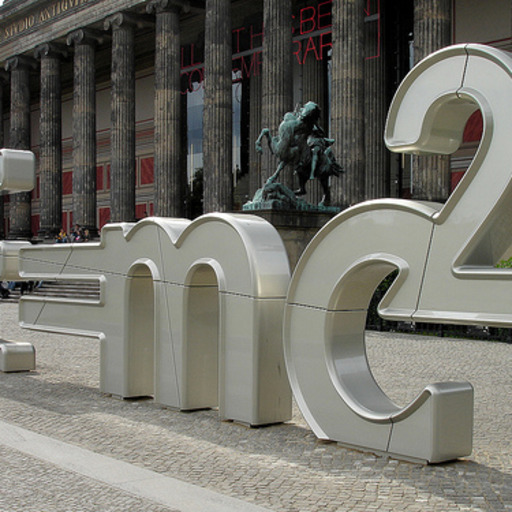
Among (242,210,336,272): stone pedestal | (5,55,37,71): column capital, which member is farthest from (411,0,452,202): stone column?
(5,55,37,71): column capital

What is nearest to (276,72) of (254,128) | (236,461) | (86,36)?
(254,128)

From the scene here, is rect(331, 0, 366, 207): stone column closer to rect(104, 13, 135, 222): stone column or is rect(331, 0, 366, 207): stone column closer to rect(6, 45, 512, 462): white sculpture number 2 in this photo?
rect(104, 13, 135, 222): stone column

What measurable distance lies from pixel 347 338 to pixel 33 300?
5.76 m

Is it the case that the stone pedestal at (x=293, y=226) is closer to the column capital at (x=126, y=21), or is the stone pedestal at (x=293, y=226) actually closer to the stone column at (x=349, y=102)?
the stone column at (x=349, y=102)

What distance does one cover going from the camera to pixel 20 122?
41.6 metres

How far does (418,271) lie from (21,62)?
3869 cm

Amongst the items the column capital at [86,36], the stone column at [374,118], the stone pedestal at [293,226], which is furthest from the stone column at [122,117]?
the stone pedestal at [293,226]

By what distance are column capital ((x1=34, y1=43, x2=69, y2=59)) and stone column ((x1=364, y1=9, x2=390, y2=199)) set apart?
15724 millimetres

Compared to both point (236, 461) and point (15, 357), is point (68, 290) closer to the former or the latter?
point (15, 357)

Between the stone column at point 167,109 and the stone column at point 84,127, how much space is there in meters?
5.41

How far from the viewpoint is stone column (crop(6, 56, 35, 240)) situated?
136 ft

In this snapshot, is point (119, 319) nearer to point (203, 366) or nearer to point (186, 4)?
point (203, 366)

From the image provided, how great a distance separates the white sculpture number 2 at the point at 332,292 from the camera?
6.08m

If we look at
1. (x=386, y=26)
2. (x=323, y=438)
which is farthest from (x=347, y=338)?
(x=386, y=26)
